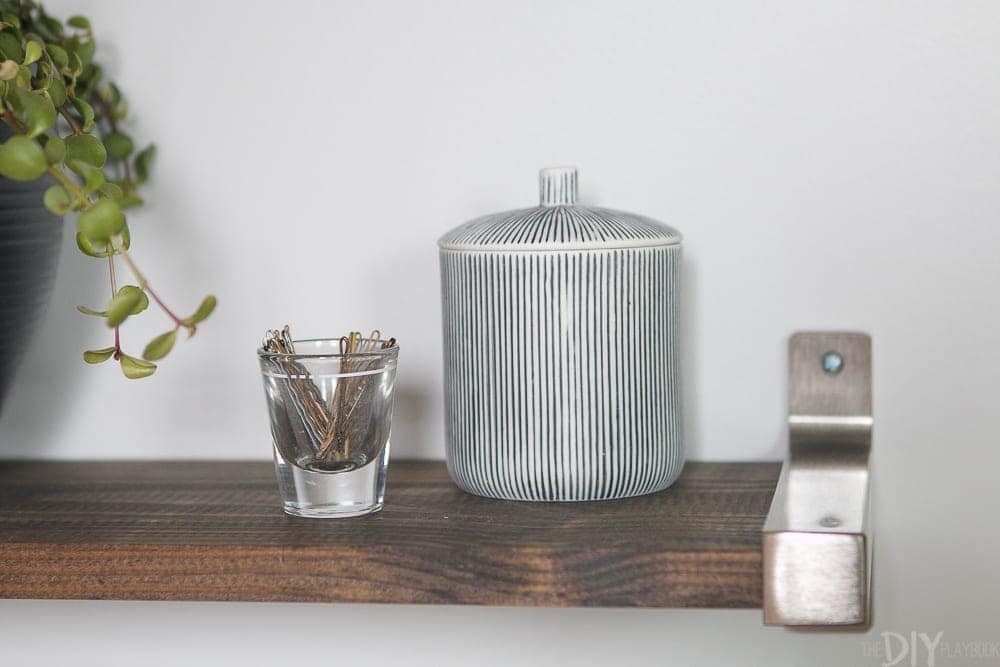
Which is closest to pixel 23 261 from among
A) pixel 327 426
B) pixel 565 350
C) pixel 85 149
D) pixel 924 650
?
pixel 85 149

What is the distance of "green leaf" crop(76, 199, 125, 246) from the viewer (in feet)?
1.66

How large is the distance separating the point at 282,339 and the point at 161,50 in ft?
0.76

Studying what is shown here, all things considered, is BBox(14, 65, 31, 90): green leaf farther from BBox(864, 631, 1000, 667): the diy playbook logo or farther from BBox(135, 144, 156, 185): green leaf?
BBox(864, 631, 1000, 667): the diy playbook logo

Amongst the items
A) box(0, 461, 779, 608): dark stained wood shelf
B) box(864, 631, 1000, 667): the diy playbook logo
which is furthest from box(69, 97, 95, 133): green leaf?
box(864, 631, 1000, 667): the diy playbook logo

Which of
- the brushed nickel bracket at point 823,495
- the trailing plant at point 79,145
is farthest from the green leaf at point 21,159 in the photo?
the brushed nickel bracket at point 823,495

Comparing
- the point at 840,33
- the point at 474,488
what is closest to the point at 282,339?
the point at 474,488

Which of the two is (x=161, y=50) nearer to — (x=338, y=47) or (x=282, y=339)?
(x=338, y=47)

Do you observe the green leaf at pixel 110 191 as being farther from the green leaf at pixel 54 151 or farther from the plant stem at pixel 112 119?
the plant stem at pixel 112 119

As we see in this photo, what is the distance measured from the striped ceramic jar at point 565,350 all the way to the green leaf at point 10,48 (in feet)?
0.80

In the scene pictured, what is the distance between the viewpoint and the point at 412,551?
52cm

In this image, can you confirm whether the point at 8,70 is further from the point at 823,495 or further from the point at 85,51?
the point at 823,495

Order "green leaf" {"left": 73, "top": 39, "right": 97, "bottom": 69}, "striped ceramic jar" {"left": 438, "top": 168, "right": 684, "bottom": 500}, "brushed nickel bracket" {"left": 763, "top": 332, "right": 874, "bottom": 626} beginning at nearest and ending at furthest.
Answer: "brushed nickel bracket" {"left": 763, "top": 332, "right": 874, "bottom": 626} → "striped ceramic jar" {"left": 438, "top": 168, "right": 684, "bottom": 500} → "green leaf" {"left": 73, "top": 39, "right": 97, "bottom": 69}

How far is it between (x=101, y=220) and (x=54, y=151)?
0.05 metres

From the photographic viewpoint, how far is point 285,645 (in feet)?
2.41
